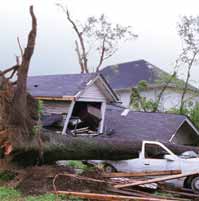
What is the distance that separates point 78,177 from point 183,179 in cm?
329

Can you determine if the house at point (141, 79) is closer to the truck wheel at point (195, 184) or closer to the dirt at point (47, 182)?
the truck wheel at point (195, 184)

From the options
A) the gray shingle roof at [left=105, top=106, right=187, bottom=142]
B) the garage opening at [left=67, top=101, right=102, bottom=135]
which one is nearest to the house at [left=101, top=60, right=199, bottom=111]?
the gray shingle roof at [left=105, top=106, right=187, bottom=142]

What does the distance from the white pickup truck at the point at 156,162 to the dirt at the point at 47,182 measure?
9.35 ft

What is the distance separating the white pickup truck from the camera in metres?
11.7

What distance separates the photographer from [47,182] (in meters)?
9.12

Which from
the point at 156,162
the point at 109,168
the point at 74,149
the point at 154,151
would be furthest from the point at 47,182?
the point at 154,151

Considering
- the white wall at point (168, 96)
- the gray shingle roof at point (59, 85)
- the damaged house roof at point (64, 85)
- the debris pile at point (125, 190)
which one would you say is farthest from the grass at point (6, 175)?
the white wall at point (168, 96)

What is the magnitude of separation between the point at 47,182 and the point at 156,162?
14.5 feet

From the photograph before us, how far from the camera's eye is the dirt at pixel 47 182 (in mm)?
8773

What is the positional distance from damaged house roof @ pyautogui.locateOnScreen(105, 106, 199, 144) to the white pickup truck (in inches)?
208

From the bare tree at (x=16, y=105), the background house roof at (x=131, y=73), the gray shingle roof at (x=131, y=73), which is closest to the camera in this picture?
the bare tree at (x=16, y=105)

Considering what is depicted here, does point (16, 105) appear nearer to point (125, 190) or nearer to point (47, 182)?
point (47, 182)

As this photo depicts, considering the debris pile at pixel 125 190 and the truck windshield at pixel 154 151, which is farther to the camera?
the truck windshield at pixel 154 151

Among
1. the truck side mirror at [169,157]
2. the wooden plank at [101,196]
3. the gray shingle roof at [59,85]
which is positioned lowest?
the truck side mirror at [169,157]
